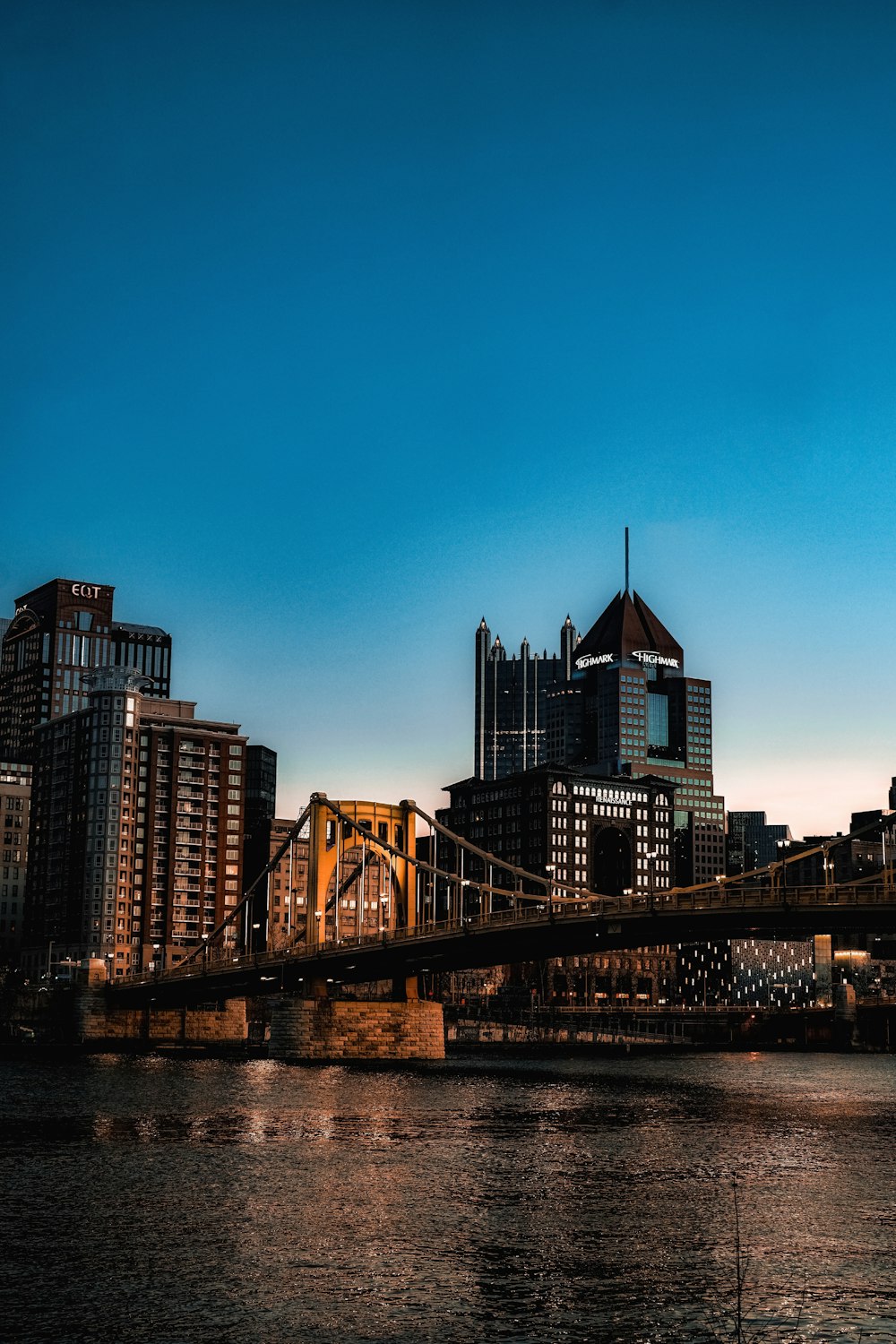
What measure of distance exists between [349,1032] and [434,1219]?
72533 mm

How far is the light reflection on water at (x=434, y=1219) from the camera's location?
26.1 m

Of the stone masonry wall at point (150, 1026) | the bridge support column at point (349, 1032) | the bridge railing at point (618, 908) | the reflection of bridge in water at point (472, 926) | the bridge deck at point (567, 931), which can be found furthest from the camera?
the stone masonry wall at point (150, 1026)

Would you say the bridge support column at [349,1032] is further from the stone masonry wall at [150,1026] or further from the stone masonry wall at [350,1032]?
the stone masonry wall at [150,1026]

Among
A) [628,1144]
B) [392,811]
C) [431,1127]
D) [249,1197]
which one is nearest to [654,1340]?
[249,1197]

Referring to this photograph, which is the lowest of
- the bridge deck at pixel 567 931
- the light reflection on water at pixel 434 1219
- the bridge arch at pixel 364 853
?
the light reflection on water at pixel 434 1219

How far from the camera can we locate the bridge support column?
10712 centimetres

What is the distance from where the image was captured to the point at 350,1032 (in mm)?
107812

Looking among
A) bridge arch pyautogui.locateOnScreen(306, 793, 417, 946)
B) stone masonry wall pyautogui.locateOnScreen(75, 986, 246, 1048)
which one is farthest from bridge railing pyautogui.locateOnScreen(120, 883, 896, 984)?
stone masonry wall pyautogui.locateOnScreen(75, 986, 246, 1048)

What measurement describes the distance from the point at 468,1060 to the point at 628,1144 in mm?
69260

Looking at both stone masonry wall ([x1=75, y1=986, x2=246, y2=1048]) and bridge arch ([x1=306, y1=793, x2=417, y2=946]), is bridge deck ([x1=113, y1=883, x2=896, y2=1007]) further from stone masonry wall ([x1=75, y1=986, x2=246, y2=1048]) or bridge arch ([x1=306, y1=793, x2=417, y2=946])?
stone masonry wall ([x1=75, y1=986, x2=246, y2=1048])

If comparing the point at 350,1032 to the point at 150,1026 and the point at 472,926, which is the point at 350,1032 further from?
the point at 150,1026

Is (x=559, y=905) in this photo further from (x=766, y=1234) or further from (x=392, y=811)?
(x=766, y=1234)

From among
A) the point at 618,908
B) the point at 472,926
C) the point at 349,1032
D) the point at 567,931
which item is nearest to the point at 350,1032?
the point at 349,1032

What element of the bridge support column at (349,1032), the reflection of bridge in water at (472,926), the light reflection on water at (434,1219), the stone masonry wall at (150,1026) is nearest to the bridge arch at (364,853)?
the reflection of bridge in water at (472,926)
